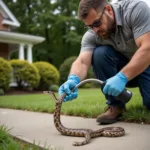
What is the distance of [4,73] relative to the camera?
45.6 ft

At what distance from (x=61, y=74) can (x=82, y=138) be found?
17.7 metres

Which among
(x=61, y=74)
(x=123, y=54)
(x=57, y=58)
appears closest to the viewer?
(x=123, y=54)

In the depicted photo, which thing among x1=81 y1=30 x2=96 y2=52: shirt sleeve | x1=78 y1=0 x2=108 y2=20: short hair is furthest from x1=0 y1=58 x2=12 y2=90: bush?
x1=78 y1=0 x2=108 y2=20: short hair

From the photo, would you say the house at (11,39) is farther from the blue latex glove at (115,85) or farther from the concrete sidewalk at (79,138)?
the blue latex glove at (115,85)

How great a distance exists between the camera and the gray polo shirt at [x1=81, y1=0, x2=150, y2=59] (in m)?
3.18

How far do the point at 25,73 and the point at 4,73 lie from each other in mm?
1471

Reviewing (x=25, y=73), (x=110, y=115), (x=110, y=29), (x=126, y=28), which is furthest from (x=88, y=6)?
(x=25, y=73)

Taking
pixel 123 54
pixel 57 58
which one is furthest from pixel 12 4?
pixel 123 54

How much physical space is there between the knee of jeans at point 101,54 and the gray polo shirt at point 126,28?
0.22 ft

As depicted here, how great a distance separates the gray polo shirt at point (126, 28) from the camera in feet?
10.4

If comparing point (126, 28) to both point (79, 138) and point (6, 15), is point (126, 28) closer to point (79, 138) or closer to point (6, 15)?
point (79, 138)

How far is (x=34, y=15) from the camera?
32.2 m

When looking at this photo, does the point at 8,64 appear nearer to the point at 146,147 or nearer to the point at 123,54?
the point at 123,54

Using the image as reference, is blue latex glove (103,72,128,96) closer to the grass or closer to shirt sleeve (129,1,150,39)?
shirt sleeve (129,1,150,39)
